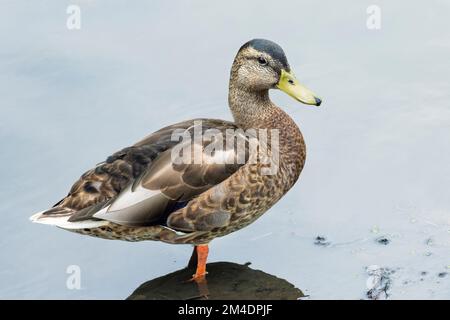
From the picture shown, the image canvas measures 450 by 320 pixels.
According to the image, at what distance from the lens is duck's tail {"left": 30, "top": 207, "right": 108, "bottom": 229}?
202 inches

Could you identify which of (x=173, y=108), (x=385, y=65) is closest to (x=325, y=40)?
(x=385, y=65)

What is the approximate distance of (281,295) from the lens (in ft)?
16.6

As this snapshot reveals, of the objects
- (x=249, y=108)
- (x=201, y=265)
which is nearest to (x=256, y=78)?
(x=249, y=108)

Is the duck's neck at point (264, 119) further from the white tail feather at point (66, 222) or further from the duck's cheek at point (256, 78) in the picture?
the white tail feather at point (66, 222)

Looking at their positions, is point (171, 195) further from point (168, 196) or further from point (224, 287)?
point (224, 287)

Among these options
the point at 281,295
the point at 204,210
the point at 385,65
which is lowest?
A: the point at 281,295

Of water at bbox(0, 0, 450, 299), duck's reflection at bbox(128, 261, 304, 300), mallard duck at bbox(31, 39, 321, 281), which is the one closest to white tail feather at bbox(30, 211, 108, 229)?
mallard duck at bbox(31, 39, 321, 281)

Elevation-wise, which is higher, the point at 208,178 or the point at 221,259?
the point at 208,178

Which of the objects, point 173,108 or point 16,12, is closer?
point 173,108

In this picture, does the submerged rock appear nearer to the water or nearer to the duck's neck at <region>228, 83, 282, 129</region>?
the water

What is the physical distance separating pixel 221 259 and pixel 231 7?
2972 millimetres

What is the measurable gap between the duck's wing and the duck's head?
1.68 ft

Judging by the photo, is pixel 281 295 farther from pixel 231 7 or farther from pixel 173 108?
pixel 231 7

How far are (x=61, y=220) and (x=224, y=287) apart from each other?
98cm
